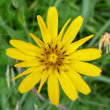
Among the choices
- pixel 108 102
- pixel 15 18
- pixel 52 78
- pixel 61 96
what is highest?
pixel 15 18

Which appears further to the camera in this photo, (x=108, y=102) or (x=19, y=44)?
(x=108, y=102)

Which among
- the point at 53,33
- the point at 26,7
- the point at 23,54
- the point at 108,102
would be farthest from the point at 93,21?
the point at 23,54

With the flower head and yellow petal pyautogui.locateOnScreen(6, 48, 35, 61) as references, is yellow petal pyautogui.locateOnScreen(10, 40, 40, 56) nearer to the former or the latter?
yellow petal pyautogui.locateOnScreen(6, 48, 35, 61)

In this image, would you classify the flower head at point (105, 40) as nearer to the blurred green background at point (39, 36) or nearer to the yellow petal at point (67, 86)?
the blurred green background at point (39, 36)

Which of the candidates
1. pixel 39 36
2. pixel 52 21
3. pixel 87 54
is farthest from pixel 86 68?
pixel 39 36

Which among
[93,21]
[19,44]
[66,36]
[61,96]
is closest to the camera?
[19,44]

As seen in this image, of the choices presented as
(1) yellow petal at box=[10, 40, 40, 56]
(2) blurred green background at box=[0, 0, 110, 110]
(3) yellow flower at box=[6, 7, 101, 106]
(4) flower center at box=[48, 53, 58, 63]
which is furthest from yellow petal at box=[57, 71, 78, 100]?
(2) blurred green background at box=[0, 0, 110, 110]

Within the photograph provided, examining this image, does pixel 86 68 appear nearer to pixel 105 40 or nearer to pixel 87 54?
pixel 87 54

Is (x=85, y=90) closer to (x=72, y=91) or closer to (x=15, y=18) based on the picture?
(x=72, y=91)
